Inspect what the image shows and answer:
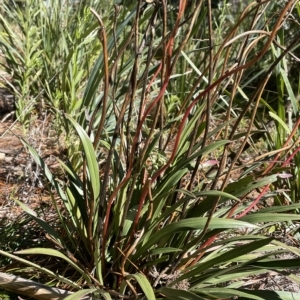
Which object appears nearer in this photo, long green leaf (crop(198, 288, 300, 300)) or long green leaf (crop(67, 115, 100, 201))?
long green leaf (crop(198, 288, 300, 300))

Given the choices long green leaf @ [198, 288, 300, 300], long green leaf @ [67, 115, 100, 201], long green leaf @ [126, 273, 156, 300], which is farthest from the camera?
long green leaf @ [67, 115, 100, 201]

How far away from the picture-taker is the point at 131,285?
1960mm

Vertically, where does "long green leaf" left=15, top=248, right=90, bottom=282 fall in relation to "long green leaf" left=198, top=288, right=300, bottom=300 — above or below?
above

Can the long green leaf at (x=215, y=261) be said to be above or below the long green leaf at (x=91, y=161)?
below

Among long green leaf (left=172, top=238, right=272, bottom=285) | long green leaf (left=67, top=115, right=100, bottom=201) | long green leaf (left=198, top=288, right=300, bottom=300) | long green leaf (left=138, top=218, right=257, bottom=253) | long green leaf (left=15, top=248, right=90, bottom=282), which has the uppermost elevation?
long green leaf (left=67, top=115, right=100, bottom=201)

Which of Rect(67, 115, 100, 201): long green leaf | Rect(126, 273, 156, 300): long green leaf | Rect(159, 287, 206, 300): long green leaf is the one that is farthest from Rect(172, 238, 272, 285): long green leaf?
Rect(67, 115, 100, 201): long green leaf

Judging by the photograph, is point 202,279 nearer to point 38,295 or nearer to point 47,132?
point 38,295

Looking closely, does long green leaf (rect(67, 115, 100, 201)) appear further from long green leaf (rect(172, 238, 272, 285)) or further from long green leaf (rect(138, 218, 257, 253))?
long green leaf (rect(172, 238, 272, 285))

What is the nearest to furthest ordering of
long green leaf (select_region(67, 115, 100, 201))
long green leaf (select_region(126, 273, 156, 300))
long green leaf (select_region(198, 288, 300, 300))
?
long green leaf (select_region(126, 273, 156, 300)), long green leaf (select_region(198, 288, 300, 300)), long green leaf (select_region(67, 115, 100, 201))

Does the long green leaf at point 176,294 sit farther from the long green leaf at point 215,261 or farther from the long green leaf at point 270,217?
the long green leaf at point 270,217

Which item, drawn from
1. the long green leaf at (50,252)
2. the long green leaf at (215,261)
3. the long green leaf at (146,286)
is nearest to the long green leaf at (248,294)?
the long green leaf at (215,261)

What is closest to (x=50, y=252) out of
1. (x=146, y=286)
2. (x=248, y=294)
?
(x=146, y=286)

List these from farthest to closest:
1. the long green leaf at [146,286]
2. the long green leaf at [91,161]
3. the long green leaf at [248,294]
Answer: the long green leaf at [91,161]
the long green leaf at [248,294]
the long green leaf at [146,286]

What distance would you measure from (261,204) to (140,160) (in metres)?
1.10
